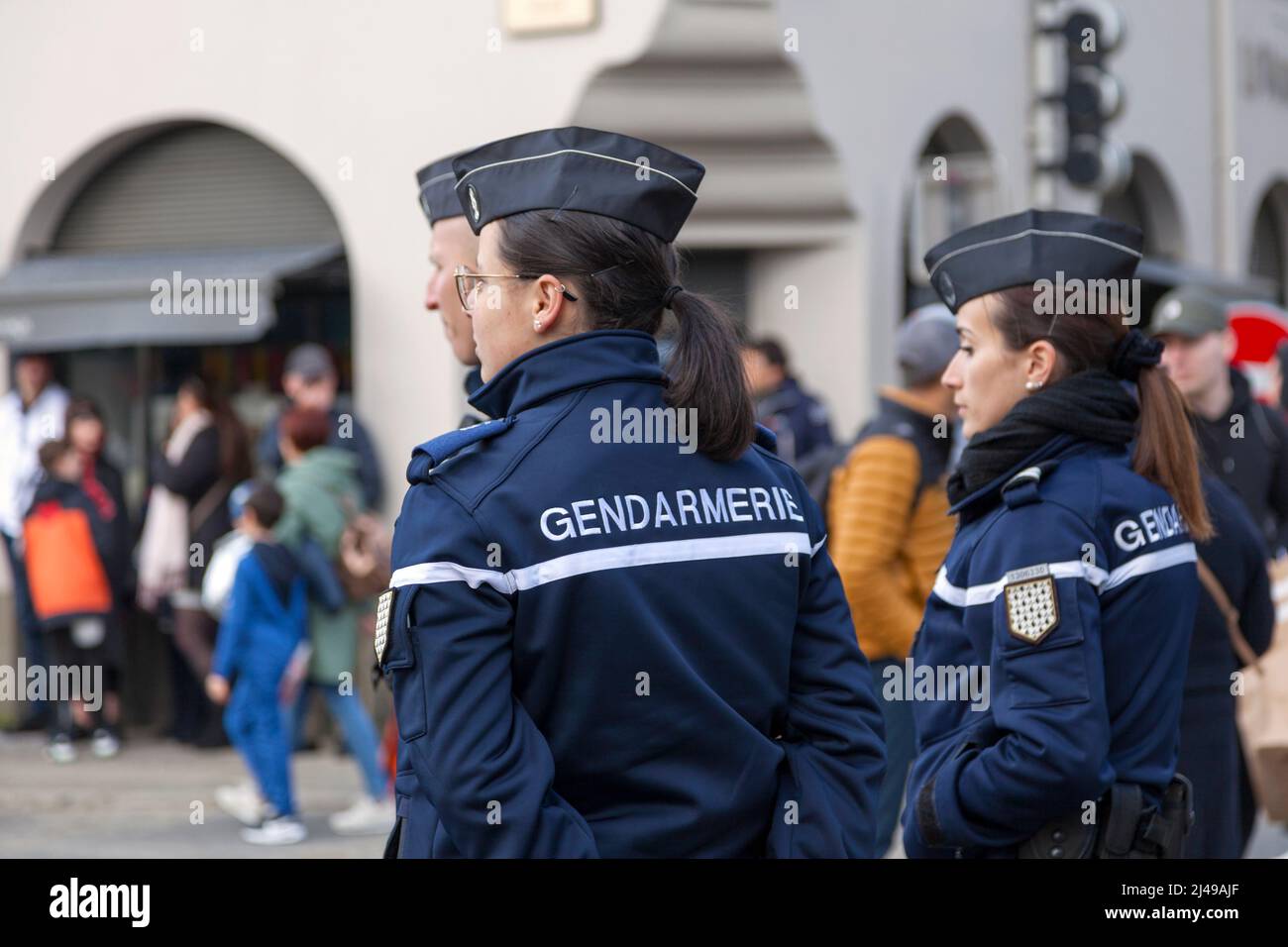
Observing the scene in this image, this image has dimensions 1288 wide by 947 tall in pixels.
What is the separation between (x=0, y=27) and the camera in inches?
414

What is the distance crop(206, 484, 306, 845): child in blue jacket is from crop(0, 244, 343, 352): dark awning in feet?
6.37

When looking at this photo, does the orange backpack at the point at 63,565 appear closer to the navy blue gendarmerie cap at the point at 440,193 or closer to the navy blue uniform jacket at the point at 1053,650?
the navy blue gendarmerie cap at the point at 440,193

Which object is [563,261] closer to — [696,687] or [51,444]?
[696,687]

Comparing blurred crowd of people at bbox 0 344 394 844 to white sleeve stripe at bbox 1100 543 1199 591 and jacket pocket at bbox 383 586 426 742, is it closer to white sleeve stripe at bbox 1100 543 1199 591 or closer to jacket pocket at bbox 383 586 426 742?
→ white sleeve stripe at bbox 1100 543 1199 591

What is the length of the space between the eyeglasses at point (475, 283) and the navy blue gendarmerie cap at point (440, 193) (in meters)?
1.17

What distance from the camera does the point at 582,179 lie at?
8.37 feet

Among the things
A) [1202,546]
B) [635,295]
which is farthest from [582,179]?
[1202,546]

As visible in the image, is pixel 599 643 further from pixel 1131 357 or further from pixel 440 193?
pixel 440 193

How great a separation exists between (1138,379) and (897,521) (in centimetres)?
188

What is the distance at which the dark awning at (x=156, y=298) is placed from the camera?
9.16m

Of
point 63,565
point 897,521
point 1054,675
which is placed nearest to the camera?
point 1054,675

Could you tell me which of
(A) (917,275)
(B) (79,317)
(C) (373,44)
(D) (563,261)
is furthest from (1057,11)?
(D) (563,261)

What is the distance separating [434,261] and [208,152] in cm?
688

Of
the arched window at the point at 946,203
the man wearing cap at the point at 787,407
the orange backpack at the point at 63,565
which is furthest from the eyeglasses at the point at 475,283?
the orange backpack at the point at 63,565
